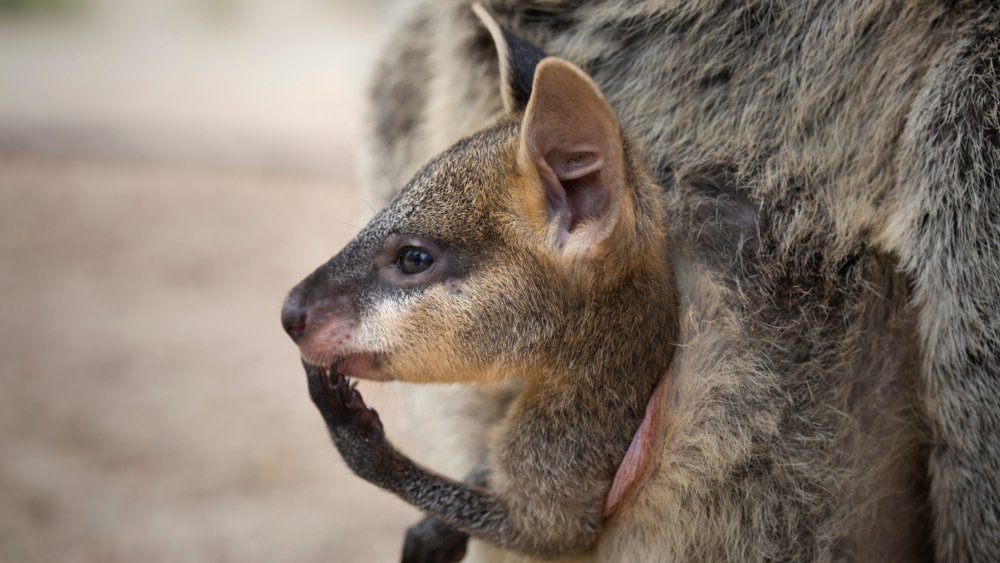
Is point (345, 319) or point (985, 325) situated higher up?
point (345, 319)

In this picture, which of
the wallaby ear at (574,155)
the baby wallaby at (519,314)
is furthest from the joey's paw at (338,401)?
the wallaby ear at (574,155)

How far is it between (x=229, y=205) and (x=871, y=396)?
21.0 feet

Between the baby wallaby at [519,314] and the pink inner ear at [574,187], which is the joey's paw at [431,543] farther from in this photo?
the pink inner ear at [574,187]

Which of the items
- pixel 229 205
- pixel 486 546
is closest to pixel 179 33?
pixel 229 205

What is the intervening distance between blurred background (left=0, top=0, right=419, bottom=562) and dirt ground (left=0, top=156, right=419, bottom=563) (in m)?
0.01

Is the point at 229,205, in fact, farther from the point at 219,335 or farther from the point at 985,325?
the point at 985,325

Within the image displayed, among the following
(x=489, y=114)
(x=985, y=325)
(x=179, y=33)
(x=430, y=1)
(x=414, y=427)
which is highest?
(x=179, y=33)

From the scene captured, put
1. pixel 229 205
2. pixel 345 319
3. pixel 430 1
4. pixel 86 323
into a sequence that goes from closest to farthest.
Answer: pixel 345 319
pixel 430 1
pixel 86 323
pixel 229 205

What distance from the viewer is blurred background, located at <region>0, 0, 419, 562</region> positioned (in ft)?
15.5

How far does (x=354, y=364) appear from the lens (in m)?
2.44

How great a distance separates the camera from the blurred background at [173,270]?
4738mm

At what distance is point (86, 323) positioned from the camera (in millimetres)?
6359

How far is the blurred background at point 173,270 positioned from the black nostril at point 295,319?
1.13 m

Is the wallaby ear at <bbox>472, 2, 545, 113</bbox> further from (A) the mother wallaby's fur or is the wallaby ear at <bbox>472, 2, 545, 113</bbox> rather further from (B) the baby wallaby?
(A) the mother wallaby's fur
